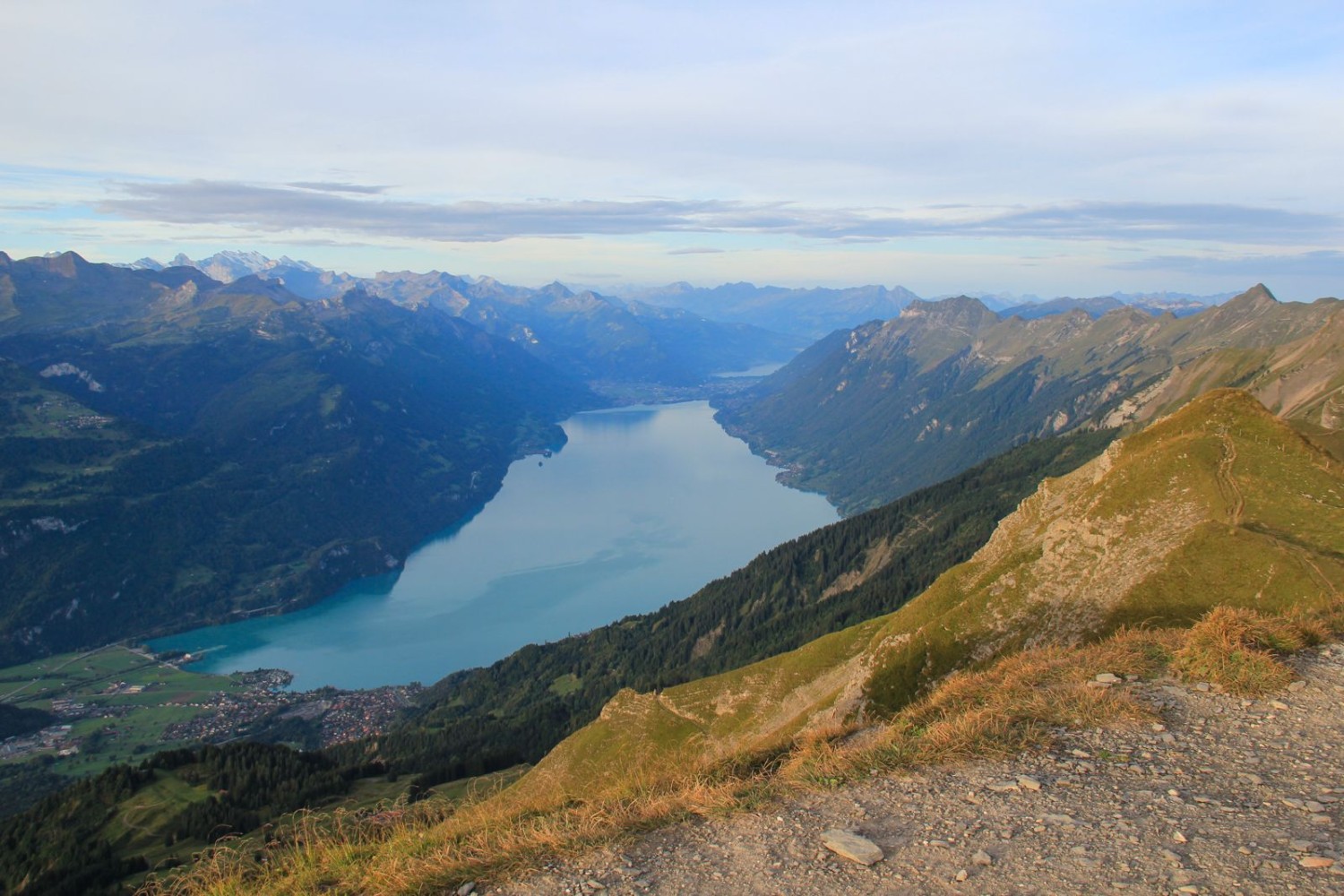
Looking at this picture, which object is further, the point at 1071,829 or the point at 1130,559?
the point at 1130,559

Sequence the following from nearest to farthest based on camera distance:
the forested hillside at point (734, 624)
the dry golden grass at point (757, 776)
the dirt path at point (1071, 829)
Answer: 1. the dirt path at point (1071, 829)
2. the dry golden grass at point (757, 776)
3. the forested hillside at point (734, 624)

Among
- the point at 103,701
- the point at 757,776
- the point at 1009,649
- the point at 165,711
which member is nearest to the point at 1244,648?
the point at 757,776

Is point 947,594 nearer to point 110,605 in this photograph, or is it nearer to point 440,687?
point 440,687

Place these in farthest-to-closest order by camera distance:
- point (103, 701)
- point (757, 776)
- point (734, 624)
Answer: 1. point (103, 701)
2. point (734, 624)
3. point (757, 776)

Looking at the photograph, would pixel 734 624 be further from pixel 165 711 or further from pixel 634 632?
pixel 165 711

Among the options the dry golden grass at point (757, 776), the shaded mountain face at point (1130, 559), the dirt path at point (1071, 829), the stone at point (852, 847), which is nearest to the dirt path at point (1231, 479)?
the shaded mountain face at point (1130, 559)

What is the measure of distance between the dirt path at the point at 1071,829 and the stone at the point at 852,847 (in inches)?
4.3

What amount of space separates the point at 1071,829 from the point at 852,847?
2.44 m

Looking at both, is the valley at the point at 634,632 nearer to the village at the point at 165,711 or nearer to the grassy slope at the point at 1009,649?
the grassy slope at the point at 1009,649

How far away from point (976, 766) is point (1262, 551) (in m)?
22.5

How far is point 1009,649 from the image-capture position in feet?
98.6

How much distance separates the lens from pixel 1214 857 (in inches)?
313

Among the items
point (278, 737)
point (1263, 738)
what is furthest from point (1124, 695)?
point (278, 737)

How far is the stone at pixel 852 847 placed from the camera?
852 centimetres
